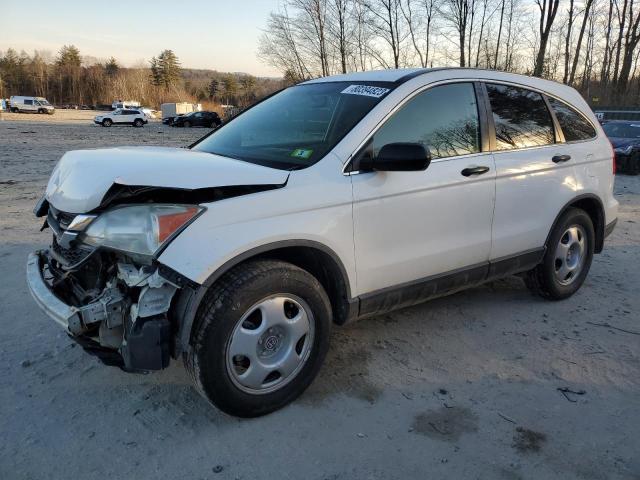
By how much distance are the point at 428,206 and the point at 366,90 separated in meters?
0.87

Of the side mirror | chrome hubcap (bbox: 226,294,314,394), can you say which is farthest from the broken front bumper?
the side mirror

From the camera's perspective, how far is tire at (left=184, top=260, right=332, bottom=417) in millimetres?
2455

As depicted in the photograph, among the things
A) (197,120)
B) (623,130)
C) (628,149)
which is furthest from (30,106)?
(628,149)

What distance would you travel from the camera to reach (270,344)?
2723 mm

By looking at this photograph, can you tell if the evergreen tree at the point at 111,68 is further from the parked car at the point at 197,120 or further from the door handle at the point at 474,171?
the door handle at the point at 474,171

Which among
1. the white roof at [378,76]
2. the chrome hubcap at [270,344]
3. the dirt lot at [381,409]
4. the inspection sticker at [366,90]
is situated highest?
the white roof at [378,76]

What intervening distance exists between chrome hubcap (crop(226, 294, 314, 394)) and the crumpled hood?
0.66 meters

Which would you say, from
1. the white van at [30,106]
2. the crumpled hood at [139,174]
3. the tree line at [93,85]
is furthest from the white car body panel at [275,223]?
the tree line at [93,85]

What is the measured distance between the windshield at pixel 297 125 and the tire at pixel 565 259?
2.08m

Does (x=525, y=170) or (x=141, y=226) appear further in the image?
(x=525, y=170)

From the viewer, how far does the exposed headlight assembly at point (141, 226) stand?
238 centimetres

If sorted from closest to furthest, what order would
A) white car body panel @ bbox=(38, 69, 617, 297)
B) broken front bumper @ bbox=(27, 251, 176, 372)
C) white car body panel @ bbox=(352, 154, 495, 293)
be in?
broken front bumper @ bbox=(27, 251, 176, 372), white car body panel @ bbox=(38, 69, 617, 297), white car body panel @ bbox=(352, 154, 495, 293)

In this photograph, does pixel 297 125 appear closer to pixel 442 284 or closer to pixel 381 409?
pixel 442 284

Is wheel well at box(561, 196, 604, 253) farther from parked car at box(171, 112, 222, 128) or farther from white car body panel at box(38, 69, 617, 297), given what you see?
parked car at box(171, 112, 222, 128)
